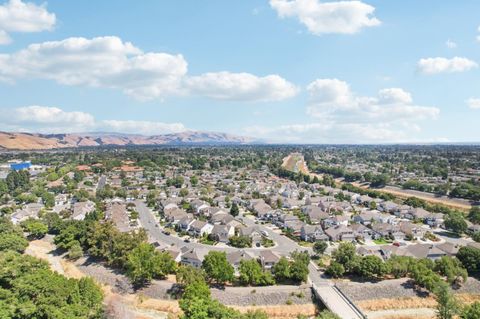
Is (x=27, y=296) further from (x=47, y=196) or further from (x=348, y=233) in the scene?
(x=47, y=196)

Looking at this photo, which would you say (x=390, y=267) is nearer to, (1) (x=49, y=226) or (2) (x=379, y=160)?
(1) (x=49, y=226)

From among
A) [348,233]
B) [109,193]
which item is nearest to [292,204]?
[348,233]

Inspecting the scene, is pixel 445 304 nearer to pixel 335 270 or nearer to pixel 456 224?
pixel 335 270

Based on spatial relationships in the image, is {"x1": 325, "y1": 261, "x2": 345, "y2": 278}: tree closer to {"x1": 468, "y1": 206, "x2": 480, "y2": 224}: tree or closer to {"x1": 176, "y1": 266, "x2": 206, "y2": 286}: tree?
{"x1": 176, "y1": 266, "x2": 206, "y2": 286}: tree

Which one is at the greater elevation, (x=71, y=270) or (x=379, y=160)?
(x=379, y=160)

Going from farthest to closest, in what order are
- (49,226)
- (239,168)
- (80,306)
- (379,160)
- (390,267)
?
(379,160) → (239,168) → (49,226) → (390,267) → (80,306)

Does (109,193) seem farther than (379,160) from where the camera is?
No

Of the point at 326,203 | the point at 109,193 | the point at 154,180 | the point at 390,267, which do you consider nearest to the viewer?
the point at 390,267

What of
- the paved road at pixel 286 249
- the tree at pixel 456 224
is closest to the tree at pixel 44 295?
the paved road at pixel 286 249
